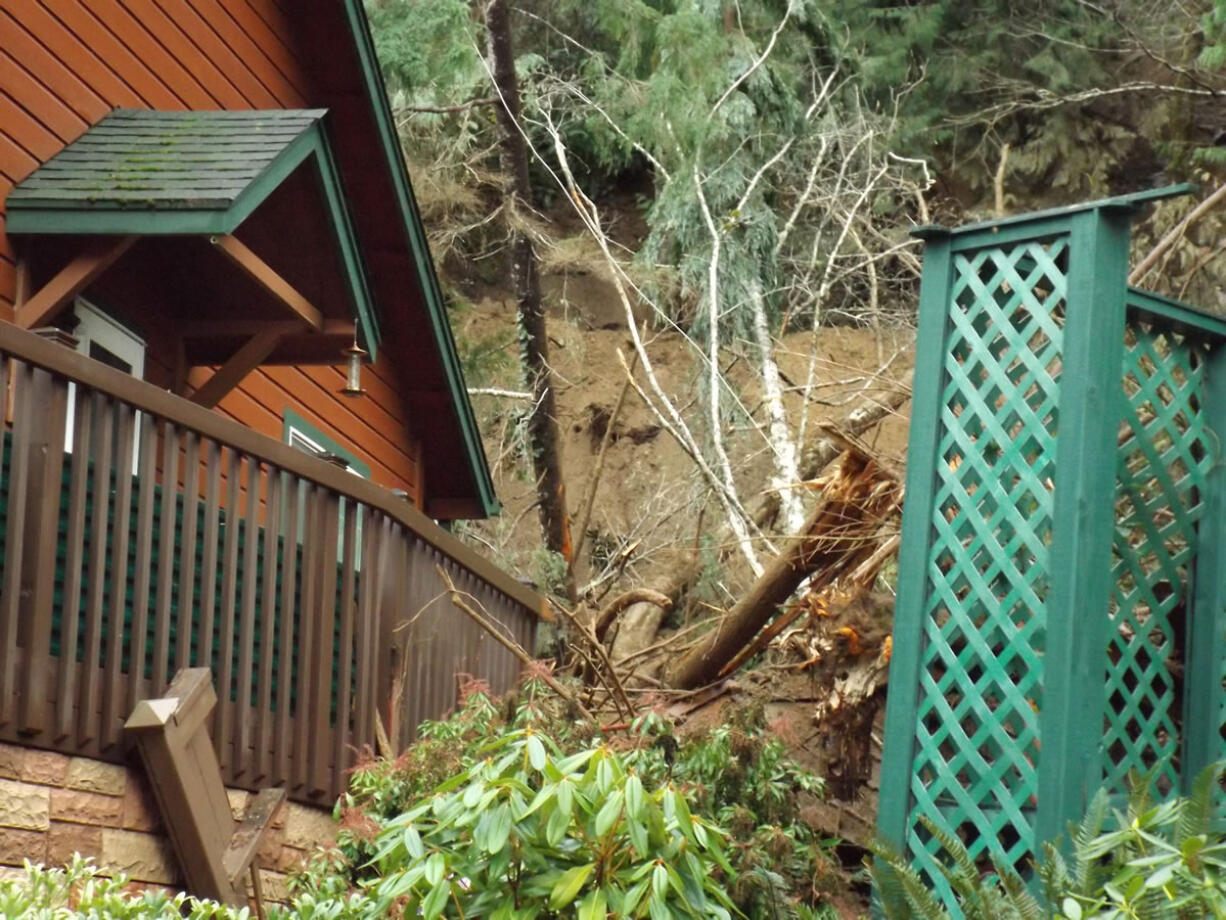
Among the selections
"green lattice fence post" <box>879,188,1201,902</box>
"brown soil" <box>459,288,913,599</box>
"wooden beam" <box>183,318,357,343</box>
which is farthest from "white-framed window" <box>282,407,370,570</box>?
"brown soil" <box>459,288,913,599</box>

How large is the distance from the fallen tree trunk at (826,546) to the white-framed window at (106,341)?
3304mm

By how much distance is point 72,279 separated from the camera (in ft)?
25.1

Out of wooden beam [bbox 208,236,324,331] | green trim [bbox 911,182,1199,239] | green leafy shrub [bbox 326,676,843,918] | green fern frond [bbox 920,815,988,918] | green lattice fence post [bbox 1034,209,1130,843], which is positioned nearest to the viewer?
green fern frond [bbox 920,815,988,918]

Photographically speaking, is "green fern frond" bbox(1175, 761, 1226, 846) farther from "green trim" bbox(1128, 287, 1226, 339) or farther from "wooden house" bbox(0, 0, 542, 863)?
"wooden house" bbox(0, 0, 542, 863)

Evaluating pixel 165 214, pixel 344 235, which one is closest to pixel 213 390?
pixel 344 235

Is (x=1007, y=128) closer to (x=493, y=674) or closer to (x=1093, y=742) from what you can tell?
(x=493, y=674)

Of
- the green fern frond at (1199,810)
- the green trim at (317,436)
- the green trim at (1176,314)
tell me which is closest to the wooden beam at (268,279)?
the green trim at (317,436)

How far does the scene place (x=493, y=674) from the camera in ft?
32.3

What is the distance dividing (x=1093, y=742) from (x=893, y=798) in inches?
31.6

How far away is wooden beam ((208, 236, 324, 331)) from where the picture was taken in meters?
7.74

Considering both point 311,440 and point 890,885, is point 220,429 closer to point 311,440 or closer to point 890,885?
point 890,885

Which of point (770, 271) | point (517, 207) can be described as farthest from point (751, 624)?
point (770, 271)

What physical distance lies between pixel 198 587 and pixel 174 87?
4207 millimetres

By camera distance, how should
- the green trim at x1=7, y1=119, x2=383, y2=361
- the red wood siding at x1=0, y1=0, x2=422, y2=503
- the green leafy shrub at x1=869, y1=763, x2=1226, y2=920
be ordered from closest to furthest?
the green leafy shrub at x1=869, y1=763, x2=1226, y2=920, the green trim at x1=7, y1=119, x2=383, y2=361, the red wood siding at x1=0, y1=0, x2=422, y2=503
